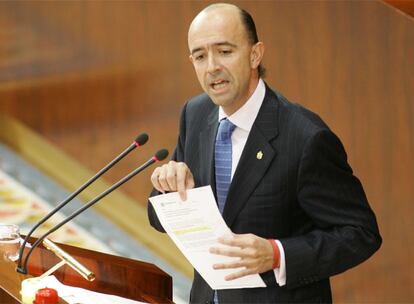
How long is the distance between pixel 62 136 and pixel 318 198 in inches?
76.2

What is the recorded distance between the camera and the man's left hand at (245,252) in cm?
115

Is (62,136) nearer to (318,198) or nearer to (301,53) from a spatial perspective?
(301,53)

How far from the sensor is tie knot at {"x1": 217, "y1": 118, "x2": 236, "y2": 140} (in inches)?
51.9

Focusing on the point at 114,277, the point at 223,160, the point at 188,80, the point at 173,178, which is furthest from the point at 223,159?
the point at 188,80

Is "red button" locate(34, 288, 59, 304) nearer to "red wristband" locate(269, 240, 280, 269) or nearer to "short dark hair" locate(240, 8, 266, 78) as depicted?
"red wristband" locate(269, 240, 280, 269)

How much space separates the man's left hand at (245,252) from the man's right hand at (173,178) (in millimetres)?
104

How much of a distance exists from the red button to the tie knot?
32cm

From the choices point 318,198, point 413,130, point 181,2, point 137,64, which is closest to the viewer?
point 318,198

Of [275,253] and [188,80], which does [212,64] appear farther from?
[188,80]

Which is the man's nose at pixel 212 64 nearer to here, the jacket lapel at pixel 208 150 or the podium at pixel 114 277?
the jacket lapel at pixel 208 150

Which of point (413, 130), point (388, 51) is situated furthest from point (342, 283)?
point (388, 51)

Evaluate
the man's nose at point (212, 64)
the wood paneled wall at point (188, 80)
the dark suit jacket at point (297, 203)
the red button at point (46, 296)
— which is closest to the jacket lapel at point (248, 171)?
the dark suit jacket at point (297, 203)

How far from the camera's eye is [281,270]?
123cm

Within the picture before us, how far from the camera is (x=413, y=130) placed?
2.04m
